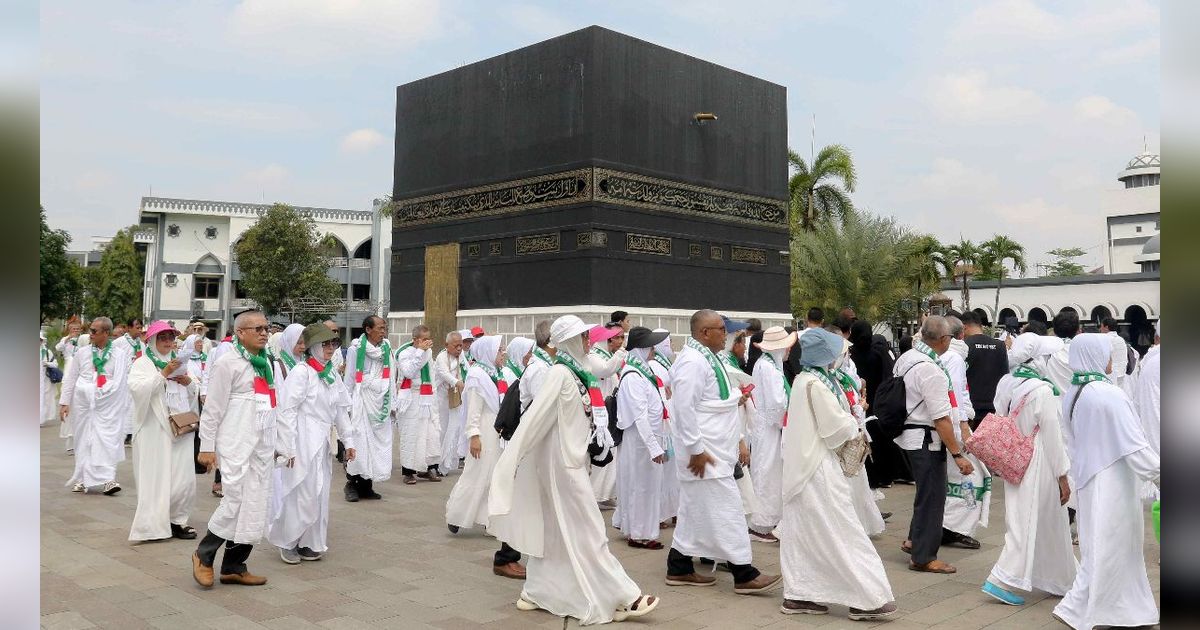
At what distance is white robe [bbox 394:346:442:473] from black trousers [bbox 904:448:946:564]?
5.91m

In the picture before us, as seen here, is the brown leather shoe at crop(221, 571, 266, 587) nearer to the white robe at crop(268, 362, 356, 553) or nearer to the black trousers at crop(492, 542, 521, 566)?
the white robe at crop(268, 362, 356, 553)

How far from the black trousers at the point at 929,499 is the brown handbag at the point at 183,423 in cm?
534

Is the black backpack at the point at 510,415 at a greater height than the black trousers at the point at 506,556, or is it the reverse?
the black backpack at the point at 510,415

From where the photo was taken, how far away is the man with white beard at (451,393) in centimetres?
1009

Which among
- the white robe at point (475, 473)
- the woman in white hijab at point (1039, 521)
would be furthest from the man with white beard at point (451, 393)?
the woman in white hijab at point (1039, 521)

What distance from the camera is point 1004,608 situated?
197 inches

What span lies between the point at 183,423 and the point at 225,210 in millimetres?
43388

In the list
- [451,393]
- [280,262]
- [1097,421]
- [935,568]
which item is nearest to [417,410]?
[451,393]

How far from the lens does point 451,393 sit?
1035 centimetres

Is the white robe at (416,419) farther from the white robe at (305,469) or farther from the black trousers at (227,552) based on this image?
the black trousers at (227,552)

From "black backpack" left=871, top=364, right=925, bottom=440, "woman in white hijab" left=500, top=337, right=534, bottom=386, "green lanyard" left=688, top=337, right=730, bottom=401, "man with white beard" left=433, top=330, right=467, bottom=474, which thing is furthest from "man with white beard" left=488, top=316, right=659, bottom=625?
"man with white beard" left=433, top=330, right=467, bottom=474

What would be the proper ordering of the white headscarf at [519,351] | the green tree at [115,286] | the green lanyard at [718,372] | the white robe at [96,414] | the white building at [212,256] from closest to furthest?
the green lanyard at [718,372], the white headscarf at [519,351], the white robe at [96,414], the green tree at [115,286], the white building at [212,256]

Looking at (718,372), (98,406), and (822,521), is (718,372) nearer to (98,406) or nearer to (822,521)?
(822,521)
